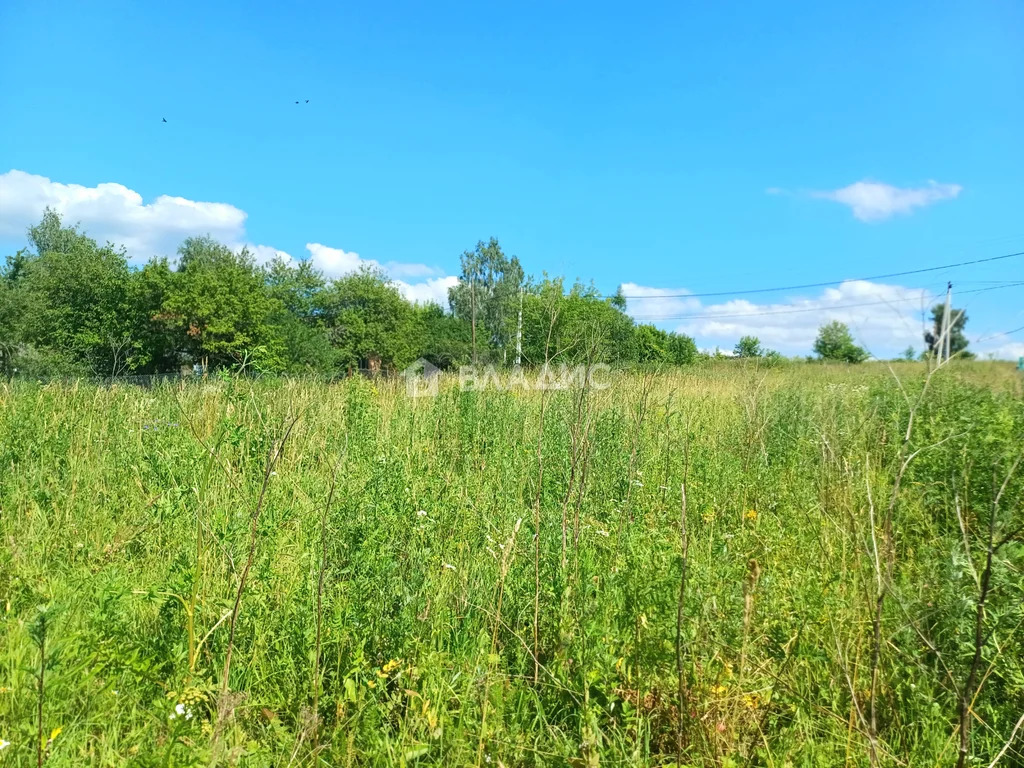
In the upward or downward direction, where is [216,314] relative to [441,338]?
downward

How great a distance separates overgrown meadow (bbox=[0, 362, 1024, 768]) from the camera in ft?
6.05

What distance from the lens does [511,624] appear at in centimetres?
250

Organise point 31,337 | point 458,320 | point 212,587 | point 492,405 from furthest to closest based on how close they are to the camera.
Answer: point 458,320
point 31,337
point 492,405
point 212,587

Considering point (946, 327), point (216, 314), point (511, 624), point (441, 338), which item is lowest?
point (511, 624)

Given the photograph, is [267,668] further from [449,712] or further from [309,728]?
[449,712]

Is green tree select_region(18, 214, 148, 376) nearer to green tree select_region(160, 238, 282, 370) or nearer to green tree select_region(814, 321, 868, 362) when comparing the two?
green tree select_region(160, 238, 282, 370)

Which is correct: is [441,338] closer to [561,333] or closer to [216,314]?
[216,314]

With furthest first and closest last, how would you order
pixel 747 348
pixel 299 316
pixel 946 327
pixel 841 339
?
1. pixel 299 316
2. pixel 747 348
3. pixel 841 339
4. pixel 946 327

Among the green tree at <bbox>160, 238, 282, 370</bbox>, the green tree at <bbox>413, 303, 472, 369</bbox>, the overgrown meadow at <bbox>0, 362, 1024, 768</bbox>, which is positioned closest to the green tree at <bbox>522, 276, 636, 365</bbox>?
the overgrown meadow at <bbox>0, 362, 1024, 768</bbox>

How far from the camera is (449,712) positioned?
1.97 metres

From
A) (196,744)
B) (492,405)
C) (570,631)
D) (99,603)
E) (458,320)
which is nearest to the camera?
(196,744)

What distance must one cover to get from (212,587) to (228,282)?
36.0 meters

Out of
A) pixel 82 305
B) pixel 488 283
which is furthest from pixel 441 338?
pixel 82 305

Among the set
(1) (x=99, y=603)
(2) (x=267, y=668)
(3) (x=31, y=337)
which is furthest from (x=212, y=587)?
(3) (x=31, y=337)
